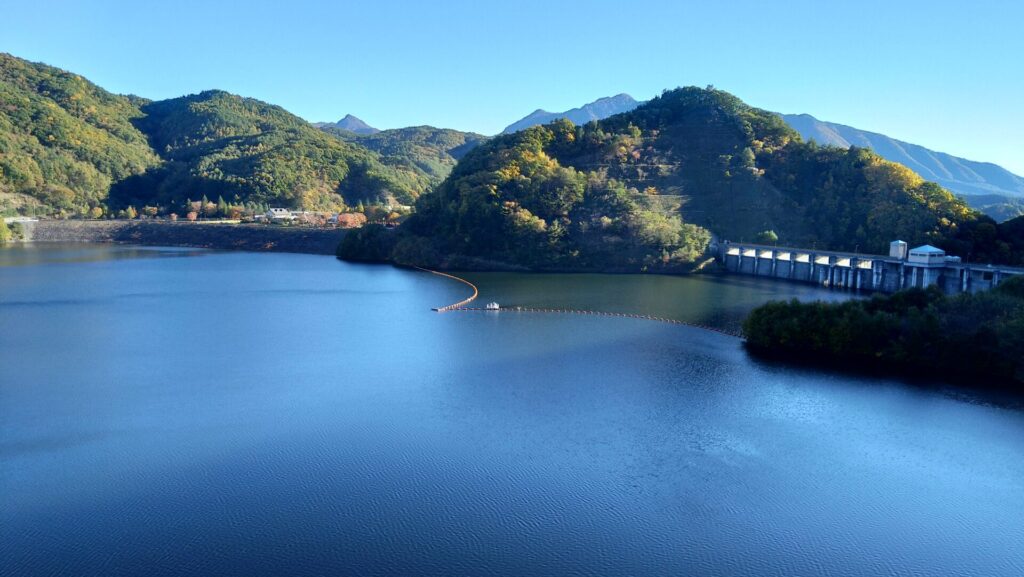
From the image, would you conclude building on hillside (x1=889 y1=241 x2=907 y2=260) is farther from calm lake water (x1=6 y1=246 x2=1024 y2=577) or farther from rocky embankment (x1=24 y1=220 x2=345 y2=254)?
rocky embankment (x1=24 y1=220 x2=345 y2=254)

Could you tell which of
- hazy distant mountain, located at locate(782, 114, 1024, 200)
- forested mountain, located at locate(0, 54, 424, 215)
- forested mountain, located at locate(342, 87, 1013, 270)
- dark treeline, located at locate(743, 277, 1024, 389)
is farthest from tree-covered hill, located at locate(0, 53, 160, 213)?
hazy distant mountain, located at locate(782, 114, 1024, 200)

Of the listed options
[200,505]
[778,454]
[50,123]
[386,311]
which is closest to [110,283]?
[386,311]

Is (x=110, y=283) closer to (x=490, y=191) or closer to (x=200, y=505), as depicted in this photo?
(x=490, y=191)

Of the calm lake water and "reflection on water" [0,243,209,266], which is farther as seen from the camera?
"reflection on water" [0,243,209,266]

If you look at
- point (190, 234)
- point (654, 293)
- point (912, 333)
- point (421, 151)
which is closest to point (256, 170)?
point (190, 234)

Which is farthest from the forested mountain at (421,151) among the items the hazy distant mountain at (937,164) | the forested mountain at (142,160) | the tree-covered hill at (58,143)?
the hazy distant mountain at (937,164)

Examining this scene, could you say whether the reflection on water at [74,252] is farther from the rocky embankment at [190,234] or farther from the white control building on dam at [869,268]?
the white control building on dam at [869,268]
